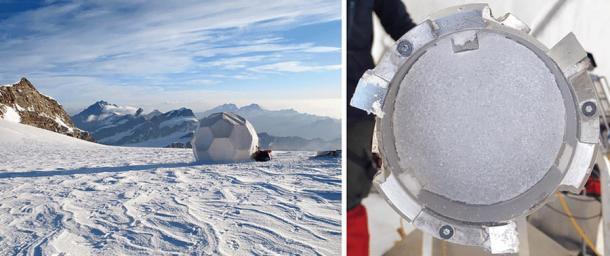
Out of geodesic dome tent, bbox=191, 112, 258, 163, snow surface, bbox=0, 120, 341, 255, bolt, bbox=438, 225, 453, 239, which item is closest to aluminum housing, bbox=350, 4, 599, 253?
bolt, bbox=438, 225, 453, 239

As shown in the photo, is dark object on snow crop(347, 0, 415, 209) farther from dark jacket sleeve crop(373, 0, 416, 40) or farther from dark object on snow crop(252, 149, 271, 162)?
dark object on snow crop(252, 149, 271, 162)

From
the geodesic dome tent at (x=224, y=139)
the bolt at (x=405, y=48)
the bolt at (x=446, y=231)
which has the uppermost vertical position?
the bolt at (x=405, y=48)

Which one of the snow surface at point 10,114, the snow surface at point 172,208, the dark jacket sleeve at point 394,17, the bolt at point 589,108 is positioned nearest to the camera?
the bolt at point 589,108

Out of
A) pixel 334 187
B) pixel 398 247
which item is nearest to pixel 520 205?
pixel 398 247

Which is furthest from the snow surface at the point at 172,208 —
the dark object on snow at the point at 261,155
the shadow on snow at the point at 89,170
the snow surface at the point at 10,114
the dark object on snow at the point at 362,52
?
the snow surface at the point at 10,114

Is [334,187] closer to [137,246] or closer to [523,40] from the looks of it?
[137,246]

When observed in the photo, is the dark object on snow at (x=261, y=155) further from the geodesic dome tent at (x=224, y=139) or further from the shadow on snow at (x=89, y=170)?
the shadow on snow at (x=89, y=170)
